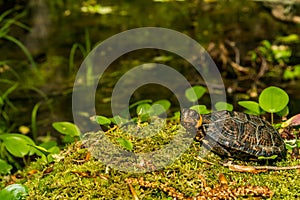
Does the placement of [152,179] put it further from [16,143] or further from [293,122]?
[16,143]

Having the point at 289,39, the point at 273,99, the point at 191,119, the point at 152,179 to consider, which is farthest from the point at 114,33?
the point at 152,179

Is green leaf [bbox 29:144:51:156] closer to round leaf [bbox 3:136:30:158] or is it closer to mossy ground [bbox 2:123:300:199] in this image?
mossy ground [bbox 2:123:300:199]

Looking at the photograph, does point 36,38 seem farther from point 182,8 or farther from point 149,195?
point 149,195

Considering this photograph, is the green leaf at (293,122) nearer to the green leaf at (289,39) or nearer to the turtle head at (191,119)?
the turtle head at (191,119)

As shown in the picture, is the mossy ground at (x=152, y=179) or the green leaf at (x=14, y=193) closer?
the mossy ground at (x=152, y=179)

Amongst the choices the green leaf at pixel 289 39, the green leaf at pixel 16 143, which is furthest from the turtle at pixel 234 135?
the green leaf at pixel 289 39

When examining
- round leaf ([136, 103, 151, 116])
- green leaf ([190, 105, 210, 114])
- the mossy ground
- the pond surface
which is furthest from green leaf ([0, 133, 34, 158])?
the pond surface

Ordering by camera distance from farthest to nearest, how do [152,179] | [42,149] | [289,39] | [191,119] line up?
1. [289,39]
2. [42,149]
3. [191,119]
4. [152,179]
